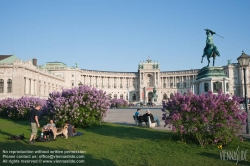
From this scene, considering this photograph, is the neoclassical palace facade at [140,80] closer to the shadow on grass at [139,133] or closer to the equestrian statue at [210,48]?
the equestrian statue at [210,48]

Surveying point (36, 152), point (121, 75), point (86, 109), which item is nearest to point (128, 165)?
point (36, 152)

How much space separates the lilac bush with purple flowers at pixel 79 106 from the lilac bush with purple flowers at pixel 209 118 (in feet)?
24.3

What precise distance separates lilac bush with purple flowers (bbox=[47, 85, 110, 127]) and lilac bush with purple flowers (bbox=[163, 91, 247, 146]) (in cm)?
742

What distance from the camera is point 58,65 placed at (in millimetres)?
98625

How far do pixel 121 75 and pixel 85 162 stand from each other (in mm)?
112085

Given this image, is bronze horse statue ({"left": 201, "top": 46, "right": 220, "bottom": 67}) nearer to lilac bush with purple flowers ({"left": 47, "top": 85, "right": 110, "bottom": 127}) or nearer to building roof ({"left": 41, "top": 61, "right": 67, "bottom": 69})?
lilac bush with purple flowers ({"left": 47, "top": 85, "right": 110, "bottom": 127})

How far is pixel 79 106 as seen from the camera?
606 inches

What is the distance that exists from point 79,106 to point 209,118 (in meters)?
9.38

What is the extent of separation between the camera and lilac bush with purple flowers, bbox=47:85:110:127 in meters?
14.6

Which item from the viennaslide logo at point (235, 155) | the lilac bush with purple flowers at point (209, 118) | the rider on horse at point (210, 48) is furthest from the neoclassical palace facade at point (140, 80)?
the viennaslide logo at point (235, 155)

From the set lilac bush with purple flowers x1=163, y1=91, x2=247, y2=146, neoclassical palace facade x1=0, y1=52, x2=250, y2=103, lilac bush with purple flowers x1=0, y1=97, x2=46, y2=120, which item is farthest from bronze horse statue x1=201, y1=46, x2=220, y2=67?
neoclassical palace facade x1=0, y1=52, x2=250, y2=103

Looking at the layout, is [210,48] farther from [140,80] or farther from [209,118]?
[140,80]

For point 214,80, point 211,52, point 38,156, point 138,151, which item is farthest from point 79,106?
point 211,52

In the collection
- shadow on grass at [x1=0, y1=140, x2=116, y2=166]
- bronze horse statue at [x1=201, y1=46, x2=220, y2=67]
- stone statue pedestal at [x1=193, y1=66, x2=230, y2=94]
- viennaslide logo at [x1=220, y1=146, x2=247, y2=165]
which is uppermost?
bronze horse statue at [x1=201, y1=46, x2=220, y2=67]
